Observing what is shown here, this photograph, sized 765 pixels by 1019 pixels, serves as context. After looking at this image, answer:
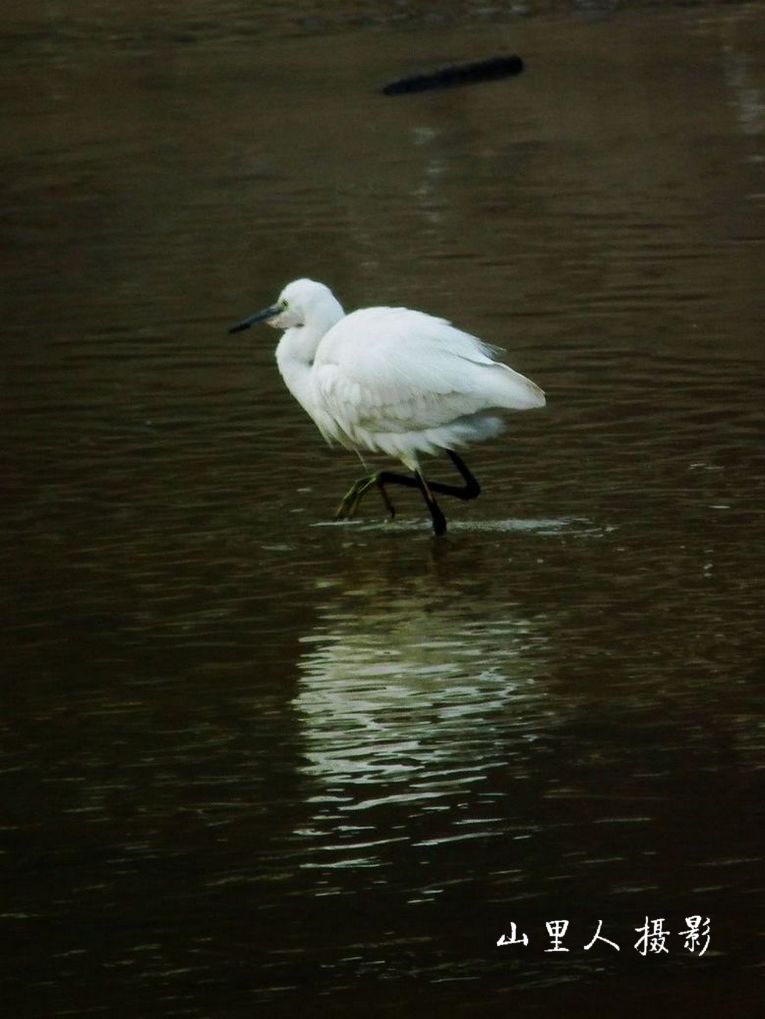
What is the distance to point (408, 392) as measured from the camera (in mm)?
9648

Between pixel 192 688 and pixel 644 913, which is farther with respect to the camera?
pixel 192 688

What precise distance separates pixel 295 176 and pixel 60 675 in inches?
452

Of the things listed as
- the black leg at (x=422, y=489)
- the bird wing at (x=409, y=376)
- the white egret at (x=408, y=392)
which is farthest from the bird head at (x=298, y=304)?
the black leg at (x=422, y=489)

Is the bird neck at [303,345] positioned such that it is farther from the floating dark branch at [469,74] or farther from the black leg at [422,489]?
the floating dark branch at [469,74]

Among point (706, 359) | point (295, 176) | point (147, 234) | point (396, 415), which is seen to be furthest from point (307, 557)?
point (295, 176)

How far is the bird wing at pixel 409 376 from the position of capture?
378 inches

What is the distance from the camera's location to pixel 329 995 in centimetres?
547

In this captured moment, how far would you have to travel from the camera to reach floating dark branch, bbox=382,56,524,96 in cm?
2289

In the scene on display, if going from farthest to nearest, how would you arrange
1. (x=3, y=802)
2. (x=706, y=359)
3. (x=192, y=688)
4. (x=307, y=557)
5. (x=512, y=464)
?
(x=706, y=359)
(x=512, y=464)
(x=307, y=557)
(x=192, y=688)
(x=3, y=802)

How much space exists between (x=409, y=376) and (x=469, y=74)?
46.3 ft

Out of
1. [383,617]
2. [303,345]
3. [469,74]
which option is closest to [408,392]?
[303,345]

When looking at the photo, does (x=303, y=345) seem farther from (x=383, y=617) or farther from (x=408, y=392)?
(x=383, y=617)

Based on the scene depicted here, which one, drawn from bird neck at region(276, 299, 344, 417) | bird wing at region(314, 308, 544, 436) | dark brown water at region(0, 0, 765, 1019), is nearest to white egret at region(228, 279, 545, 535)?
bird wing at region(314, 308, 544, 436)

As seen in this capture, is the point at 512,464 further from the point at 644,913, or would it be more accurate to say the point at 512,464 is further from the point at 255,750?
the point at 644,913
